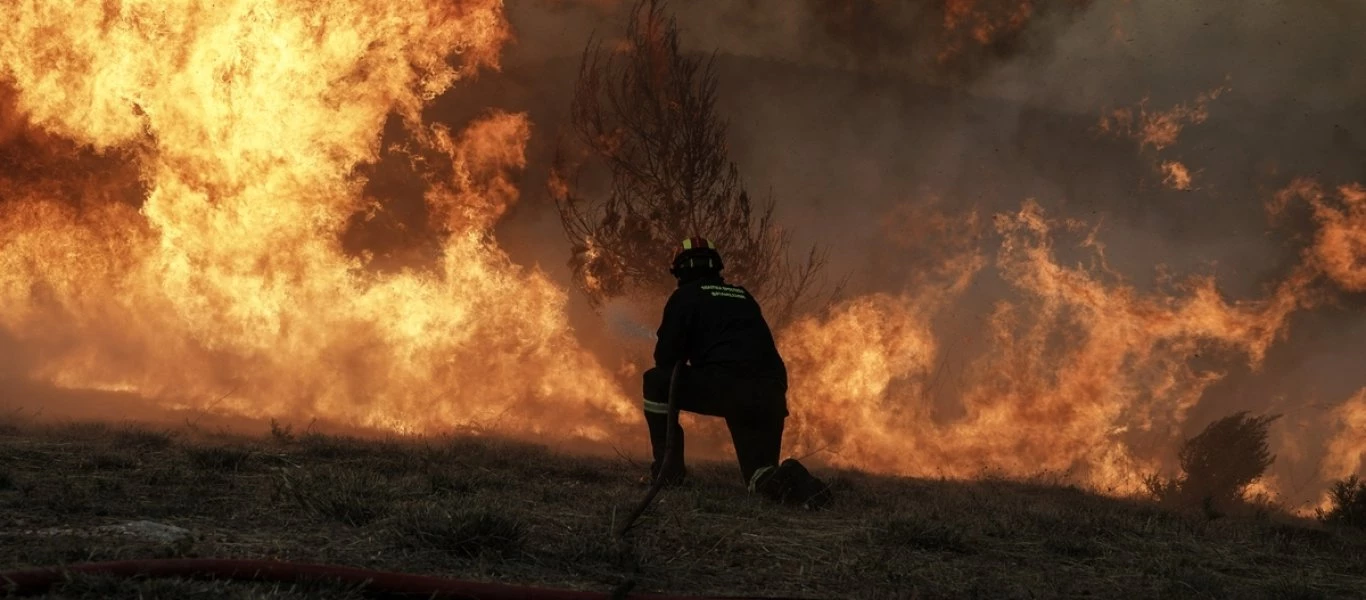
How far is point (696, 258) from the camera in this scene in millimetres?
8977

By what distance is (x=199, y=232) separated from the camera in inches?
711

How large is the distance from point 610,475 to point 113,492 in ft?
12.8

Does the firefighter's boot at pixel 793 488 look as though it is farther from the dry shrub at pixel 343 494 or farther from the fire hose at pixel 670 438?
the dry shrub at pixel 343 494

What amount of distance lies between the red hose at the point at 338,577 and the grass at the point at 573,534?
0.09m

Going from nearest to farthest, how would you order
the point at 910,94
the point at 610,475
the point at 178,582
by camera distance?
the point at 178,582 → the point at 610,475 → the point at 910,94

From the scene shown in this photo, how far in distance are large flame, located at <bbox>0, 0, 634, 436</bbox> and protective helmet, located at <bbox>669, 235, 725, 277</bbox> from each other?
391 inches

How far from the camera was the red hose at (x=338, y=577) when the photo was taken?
154 inches

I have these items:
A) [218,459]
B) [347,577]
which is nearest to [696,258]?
[218,459]

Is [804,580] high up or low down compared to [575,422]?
down

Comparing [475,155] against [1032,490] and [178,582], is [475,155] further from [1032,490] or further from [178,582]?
[178,582]

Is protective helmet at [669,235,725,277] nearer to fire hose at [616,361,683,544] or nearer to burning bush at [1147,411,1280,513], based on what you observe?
fire hose at [616,361,683,544]

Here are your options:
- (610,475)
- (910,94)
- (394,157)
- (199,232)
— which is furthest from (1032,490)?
(910,94)

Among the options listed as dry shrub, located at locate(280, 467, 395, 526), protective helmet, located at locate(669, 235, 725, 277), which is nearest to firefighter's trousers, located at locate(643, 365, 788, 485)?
protective helmet, located at locate(669, 235, 725, 277)

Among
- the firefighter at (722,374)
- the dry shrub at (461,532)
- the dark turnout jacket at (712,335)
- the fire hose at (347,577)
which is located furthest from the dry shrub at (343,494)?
the dark turnout jacket at (712,335)
